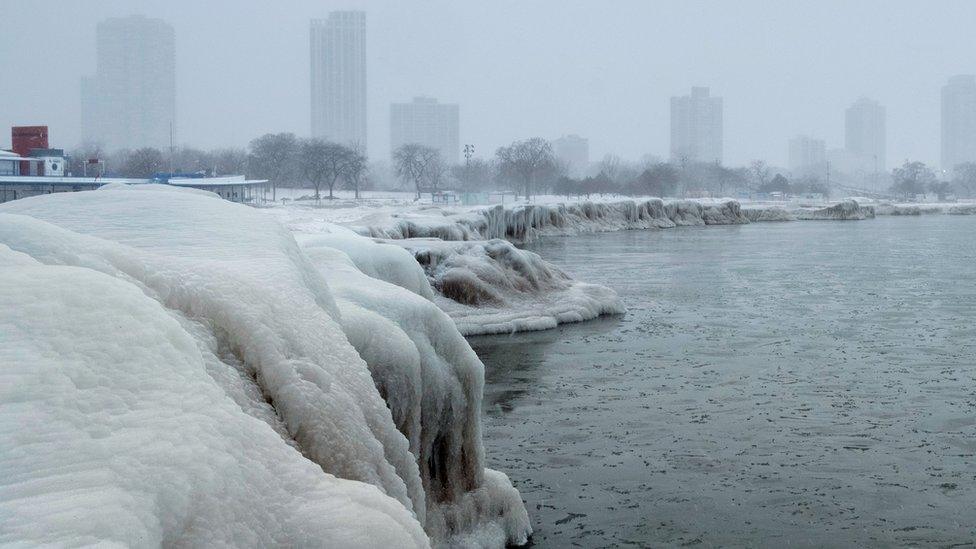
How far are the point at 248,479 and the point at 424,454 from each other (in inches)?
146

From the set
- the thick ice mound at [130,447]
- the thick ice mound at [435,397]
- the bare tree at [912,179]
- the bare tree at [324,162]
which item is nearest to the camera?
the thick ice mound at [130,447]

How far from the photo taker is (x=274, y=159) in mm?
107688

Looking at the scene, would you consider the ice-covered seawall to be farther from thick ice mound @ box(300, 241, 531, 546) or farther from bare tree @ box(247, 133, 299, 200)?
bare tree @ box(247, 133, 299, 200)

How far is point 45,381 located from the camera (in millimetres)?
3125

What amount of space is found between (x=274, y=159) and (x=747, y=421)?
326ft

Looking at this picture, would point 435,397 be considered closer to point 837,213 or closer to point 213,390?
point 213,390

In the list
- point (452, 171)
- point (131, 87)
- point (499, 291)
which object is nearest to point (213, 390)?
point (499, 291)

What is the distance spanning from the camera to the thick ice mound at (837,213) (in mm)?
92250

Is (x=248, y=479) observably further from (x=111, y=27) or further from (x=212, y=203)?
(x=111, y=27)

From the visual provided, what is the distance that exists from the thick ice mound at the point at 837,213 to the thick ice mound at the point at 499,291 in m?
72.8

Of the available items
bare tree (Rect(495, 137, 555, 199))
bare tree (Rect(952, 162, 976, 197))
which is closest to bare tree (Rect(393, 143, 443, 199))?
bare tree (Rect(495, 137, 555, 199))

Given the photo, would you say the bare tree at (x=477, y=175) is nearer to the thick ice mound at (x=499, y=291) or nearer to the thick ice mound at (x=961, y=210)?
the thick ice mound at (x=961, y=210)

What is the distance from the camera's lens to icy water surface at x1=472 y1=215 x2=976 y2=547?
8945 millimetres

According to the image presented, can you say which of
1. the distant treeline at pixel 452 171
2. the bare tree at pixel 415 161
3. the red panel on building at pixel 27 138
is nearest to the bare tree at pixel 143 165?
the distant treeline at pixel 452 171
